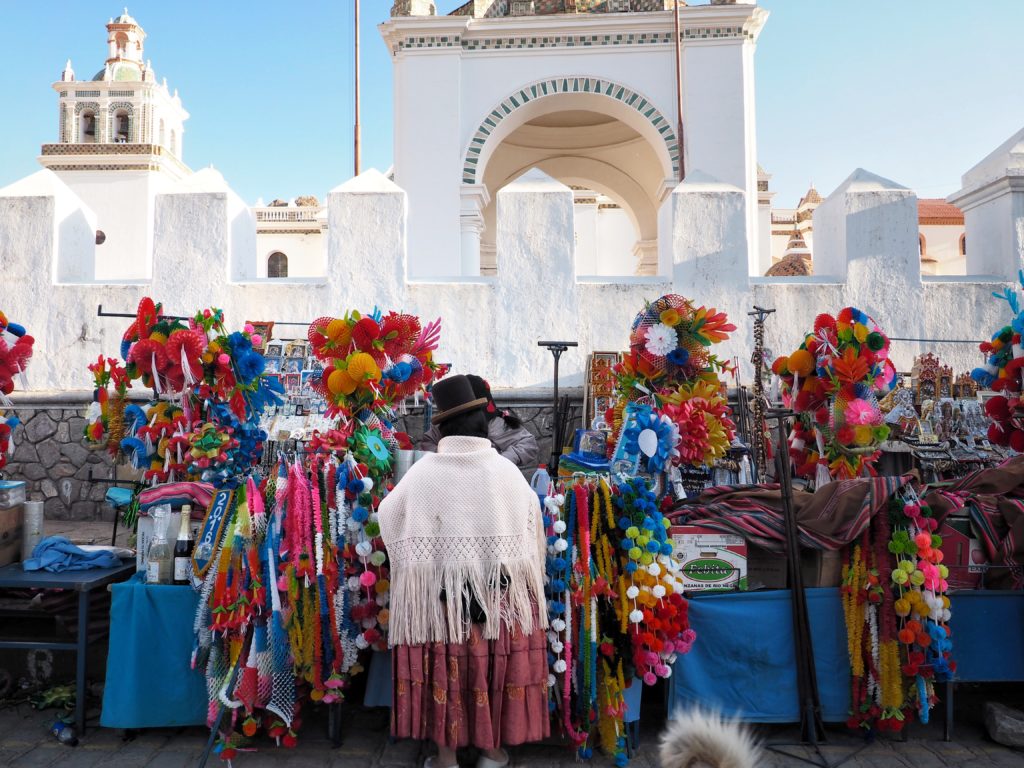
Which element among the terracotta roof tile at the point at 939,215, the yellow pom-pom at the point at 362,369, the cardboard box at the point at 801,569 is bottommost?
the cardboard box at the point at 801,569

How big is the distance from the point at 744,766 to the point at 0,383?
5052 mm

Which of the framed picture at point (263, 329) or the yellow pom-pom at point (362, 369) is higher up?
the framed picture at point (263, 329)

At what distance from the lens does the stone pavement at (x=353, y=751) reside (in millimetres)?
3316

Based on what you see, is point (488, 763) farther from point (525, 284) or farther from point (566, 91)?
point (566, 91)

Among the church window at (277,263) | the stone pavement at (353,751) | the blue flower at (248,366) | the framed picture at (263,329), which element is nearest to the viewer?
the stone pavement at (353,751)

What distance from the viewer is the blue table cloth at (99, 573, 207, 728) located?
348 centimetres

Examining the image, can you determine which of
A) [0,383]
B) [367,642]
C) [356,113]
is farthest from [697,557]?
[356,113]

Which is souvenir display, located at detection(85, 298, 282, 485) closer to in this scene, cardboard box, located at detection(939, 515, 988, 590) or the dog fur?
the dog fur

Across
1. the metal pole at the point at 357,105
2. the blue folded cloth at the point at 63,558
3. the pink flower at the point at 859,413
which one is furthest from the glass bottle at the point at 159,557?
the metal pole at the point at 357,105

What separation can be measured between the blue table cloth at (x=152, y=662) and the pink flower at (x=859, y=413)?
398 centimetres

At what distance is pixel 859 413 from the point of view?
500 centimetres

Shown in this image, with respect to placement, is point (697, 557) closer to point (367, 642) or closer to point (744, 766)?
point (367, 642)

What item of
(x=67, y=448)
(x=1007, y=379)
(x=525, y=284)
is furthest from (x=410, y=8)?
(x=1007, y=379)

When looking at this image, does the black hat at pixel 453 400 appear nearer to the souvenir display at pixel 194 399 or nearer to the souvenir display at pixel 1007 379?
the souvenir display at pixel 194 399
